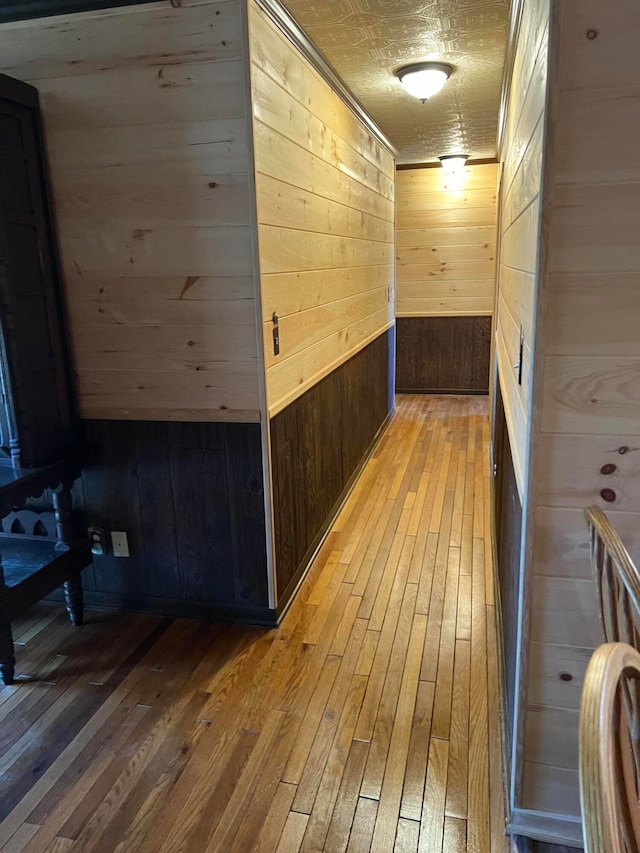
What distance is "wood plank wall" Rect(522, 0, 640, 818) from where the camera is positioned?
117cm

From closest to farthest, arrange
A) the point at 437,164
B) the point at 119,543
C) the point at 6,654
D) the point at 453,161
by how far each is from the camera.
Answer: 1. the point at 6,654
2. the point at 119,543
3. the point at 453,161
4. the point at 437,164

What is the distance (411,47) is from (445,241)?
382cm

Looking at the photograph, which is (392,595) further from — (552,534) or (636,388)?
(636,388)

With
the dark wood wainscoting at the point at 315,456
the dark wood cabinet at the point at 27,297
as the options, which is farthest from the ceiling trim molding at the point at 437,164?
the dark wood cabinet at the point at 27,297

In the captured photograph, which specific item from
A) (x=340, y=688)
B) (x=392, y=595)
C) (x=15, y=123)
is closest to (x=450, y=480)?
(x=392, y=595)

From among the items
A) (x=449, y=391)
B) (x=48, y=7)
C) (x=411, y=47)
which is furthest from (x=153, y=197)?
(x=449, y=391)

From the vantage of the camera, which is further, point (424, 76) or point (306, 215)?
point (424, 76)

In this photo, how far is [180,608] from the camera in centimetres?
259

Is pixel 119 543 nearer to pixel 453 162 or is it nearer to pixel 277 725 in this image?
pixel 277 725

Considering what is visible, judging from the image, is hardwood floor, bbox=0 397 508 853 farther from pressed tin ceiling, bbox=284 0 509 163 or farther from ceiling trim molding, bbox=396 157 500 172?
ceiling trim molding, bbox=396 157 500 172

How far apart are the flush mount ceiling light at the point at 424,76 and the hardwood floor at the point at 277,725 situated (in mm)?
2446

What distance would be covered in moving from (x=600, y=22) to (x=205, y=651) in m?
2.24

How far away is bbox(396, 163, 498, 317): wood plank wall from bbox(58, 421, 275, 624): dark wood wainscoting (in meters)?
4.78

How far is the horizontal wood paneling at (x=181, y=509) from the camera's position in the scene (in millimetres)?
2410
